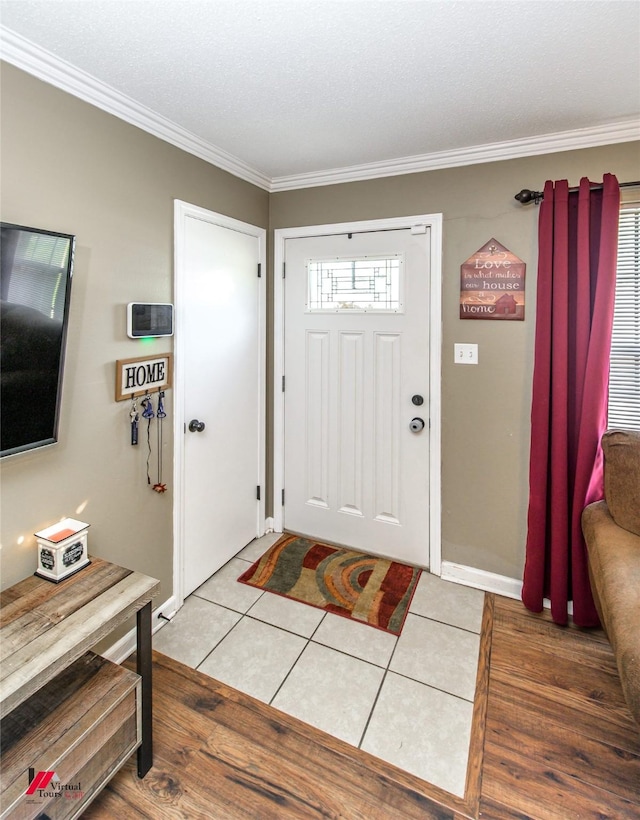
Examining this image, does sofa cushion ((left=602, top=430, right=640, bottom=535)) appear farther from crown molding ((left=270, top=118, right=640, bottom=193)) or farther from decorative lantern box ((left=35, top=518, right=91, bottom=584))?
decorative lantern box ((left=35, top=518, right=91, bottom=584))

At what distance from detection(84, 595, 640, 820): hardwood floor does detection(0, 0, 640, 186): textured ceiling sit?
7.80 ft

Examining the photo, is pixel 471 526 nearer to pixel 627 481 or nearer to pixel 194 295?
pixel 627 481

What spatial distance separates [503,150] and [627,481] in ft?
5.52

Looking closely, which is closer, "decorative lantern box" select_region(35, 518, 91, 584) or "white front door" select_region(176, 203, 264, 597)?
"decorative lantern box" select_region(35, 518, 91, 584)

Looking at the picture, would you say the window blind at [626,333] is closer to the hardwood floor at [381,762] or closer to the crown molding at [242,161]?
the crown molding at [242,161]

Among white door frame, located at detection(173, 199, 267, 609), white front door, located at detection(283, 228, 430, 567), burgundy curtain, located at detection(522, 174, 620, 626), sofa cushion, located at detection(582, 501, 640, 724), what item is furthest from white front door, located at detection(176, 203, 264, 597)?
sofa cushion, located at detection(582, 501, 640, 724)

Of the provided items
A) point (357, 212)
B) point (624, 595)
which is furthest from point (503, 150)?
point (624, 595)

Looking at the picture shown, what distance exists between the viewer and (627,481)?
1866mm

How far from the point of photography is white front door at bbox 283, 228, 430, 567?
2.58 meters

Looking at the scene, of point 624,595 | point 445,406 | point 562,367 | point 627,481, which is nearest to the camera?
point 624,595

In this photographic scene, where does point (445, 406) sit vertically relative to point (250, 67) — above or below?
below

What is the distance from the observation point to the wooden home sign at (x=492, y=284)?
2289 mm

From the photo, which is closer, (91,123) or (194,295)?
(91,123)

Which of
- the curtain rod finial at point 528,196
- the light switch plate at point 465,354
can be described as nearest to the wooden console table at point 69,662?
the light switch plate at point 465,354
